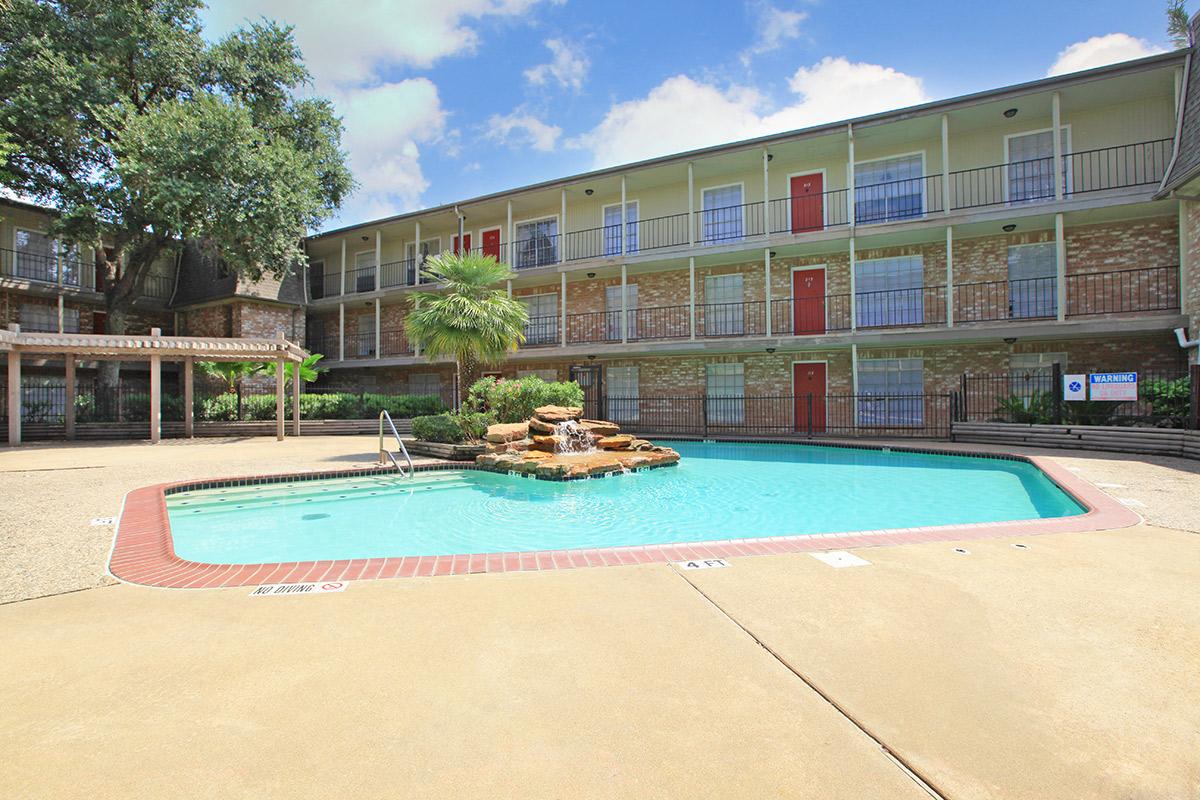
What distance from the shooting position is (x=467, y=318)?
40.6 ft

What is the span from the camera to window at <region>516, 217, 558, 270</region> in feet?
66.5

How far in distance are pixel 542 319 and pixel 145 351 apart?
11655mm

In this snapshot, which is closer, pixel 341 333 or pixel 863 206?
pixel 863 206

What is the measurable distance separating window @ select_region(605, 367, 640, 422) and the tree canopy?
1144cm

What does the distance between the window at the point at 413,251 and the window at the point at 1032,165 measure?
63.7ft

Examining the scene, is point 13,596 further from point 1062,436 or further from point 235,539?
point 1062,436

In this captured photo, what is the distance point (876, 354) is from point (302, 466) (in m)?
15.0

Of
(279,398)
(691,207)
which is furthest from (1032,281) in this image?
(279,398)

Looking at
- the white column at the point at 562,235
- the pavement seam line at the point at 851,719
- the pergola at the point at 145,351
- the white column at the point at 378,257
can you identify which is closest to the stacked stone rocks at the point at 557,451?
the pavement seam line at the point at 851,719

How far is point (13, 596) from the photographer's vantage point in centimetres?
328

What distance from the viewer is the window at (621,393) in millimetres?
19109

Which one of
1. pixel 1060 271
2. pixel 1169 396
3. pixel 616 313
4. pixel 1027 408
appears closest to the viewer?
pixel 1169 396

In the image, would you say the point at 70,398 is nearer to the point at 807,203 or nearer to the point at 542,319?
the point at 542,319

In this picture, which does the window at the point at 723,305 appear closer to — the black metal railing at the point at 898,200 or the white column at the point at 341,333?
the black metal railing at the point at 898,200
